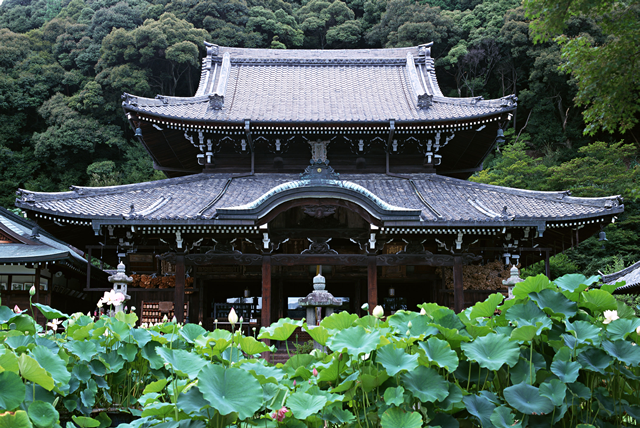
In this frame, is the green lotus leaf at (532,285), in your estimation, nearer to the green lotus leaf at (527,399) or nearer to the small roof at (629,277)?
the green lotus leaf at (527,399)

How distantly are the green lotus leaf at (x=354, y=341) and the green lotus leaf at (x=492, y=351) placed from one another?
1.95ft

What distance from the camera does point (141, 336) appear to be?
13.9 feet

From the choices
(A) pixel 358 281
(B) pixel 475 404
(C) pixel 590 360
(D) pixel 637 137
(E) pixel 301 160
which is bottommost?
(A) pixel 358 281

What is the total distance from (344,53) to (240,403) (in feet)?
62.0

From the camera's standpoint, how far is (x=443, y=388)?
306 cm

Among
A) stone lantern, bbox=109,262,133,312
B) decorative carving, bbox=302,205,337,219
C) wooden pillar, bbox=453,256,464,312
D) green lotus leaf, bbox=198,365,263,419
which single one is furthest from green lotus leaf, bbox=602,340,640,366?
stone lantern, bbox=109,262,133,312

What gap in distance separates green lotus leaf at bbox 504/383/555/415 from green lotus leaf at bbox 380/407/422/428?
0.59 metres

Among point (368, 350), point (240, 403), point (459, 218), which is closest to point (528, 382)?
point (368, 350)

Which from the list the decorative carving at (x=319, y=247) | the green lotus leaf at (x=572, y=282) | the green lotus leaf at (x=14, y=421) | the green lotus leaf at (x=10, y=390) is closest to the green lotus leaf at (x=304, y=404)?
the green lotus leaf at (x=14, y=421)

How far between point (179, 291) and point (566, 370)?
10.2 metres

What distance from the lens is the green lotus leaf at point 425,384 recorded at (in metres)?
3.02

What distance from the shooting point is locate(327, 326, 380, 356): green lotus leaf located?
299 centimetres

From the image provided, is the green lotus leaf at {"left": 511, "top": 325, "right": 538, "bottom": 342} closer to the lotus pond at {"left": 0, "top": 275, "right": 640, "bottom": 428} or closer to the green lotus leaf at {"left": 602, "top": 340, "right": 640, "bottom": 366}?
the lotus pond at {"left": 0, "top": 275, "right": 640, "bottom": 428}

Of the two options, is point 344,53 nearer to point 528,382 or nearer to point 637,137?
point 528,382
